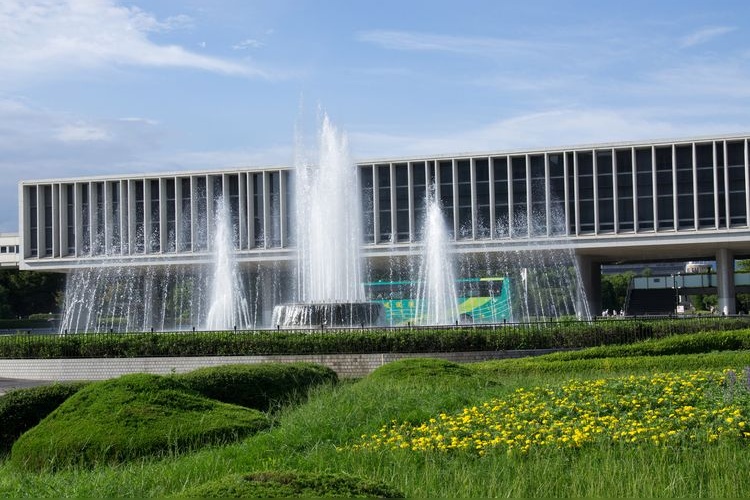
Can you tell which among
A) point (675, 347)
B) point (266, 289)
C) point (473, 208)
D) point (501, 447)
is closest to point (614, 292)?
point (473, 208)

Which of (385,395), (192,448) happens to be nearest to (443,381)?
(385,395)

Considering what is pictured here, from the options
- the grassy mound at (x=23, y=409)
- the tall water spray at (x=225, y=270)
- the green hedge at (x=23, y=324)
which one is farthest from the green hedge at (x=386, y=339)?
the green hedge at (x=23, y=324)

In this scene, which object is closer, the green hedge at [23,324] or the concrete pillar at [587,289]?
the concrete pillar at [587,289]

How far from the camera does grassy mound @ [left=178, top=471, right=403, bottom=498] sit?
519 centimetres

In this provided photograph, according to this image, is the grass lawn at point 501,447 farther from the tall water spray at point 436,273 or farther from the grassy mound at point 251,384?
the tall water spray at point 436,273

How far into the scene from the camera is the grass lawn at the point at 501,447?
279 inches

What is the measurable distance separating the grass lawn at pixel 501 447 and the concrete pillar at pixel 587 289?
40021 millimetres

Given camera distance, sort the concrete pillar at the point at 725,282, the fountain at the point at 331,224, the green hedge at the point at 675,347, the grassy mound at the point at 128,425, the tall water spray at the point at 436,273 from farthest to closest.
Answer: the concrete pillar at the point at 725,282, the tall water spray at the point at 436,273, the fountain at the point at 331,224, the green hedge at the point at 675,347, the grassy mound at the point at 128,425

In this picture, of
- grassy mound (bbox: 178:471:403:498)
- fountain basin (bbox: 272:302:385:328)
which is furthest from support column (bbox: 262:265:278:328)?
grassy mound (bbox: 178:471:403:498)

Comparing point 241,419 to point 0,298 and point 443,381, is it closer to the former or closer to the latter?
point 443,381

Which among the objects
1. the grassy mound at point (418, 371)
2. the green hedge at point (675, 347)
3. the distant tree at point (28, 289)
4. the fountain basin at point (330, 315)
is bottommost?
the green hedge at point (675, 347)

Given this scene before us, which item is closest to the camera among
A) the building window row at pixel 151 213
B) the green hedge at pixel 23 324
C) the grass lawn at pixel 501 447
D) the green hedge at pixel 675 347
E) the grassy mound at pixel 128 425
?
the grass lawn at pixel 501 447

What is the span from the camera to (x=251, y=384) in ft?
47.9

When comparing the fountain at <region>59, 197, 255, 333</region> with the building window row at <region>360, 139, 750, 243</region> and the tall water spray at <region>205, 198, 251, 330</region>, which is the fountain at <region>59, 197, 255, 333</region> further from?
the building window row at <region>360, 139, 750, 243</region>
